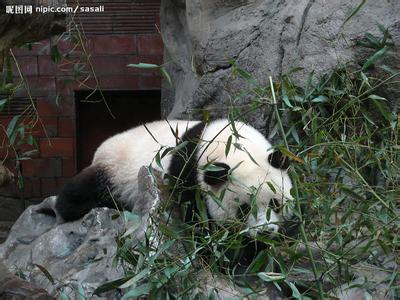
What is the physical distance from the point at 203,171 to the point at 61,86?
12.9ft

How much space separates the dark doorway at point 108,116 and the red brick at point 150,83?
0.71 ft

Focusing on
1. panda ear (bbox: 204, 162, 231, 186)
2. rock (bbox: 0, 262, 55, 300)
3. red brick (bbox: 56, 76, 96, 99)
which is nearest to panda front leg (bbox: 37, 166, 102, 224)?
panda ear (bbox: 204, 162, 231, 186)

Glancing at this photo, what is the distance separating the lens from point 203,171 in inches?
173

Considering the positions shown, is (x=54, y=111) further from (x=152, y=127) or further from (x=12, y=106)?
(x=152, y=127)

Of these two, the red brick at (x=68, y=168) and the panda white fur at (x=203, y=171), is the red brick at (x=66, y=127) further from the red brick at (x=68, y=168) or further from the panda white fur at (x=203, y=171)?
the panda white fur at (x=203, y=171)

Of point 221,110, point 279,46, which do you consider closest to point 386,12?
point 279,46

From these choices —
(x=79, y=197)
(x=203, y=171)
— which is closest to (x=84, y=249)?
(x=79, y=197)

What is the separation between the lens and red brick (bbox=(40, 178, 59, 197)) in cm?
812

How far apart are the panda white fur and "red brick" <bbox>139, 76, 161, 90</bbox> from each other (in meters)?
2.69

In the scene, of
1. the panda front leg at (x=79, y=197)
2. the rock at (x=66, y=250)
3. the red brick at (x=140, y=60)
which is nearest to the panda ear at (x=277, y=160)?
the rock at (x=66, y=250)

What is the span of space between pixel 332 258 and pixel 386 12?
6.39 feet

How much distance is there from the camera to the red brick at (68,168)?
812 centimetres

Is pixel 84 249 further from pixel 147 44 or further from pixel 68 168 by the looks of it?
pixel 147 44

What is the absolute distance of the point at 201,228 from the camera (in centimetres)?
398
